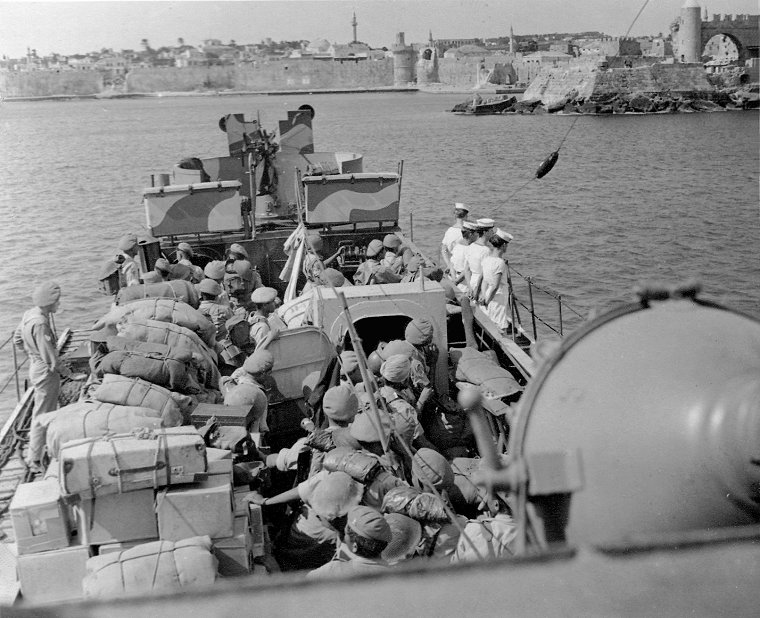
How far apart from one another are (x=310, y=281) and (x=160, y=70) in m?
164

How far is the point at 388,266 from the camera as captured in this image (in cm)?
1055

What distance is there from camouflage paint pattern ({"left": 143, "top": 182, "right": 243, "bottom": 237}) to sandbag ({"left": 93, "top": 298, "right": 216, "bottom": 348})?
17.3 ft

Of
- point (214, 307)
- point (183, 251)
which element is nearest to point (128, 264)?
point (183, 251)

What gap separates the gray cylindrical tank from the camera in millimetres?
2158

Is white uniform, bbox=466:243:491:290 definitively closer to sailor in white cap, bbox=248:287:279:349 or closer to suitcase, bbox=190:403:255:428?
sailor in white cap, bbox=248:287:279:349

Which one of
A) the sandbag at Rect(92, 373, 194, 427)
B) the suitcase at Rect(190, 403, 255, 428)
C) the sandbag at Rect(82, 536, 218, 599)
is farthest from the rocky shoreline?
the sandbag at Rect(82, 536, 218, 599)

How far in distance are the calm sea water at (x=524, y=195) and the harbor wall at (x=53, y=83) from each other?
79.5 meters

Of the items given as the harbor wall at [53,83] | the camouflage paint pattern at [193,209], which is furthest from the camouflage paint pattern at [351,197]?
the harbor wall at [53,83]

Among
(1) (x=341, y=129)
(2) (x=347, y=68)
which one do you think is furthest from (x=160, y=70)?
(1) (x=341, y=129)

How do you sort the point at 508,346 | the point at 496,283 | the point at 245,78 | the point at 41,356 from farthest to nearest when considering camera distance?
1. the point at 245,78
2. the point at 496,283
3. the point at 508,346
4. the point at 41,356

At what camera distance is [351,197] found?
43.4 ft

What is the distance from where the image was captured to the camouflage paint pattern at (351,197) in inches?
517

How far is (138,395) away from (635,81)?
88130 millimetres

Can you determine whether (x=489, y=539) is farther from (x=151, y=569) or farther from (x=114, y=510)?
(x=114, y=510)
